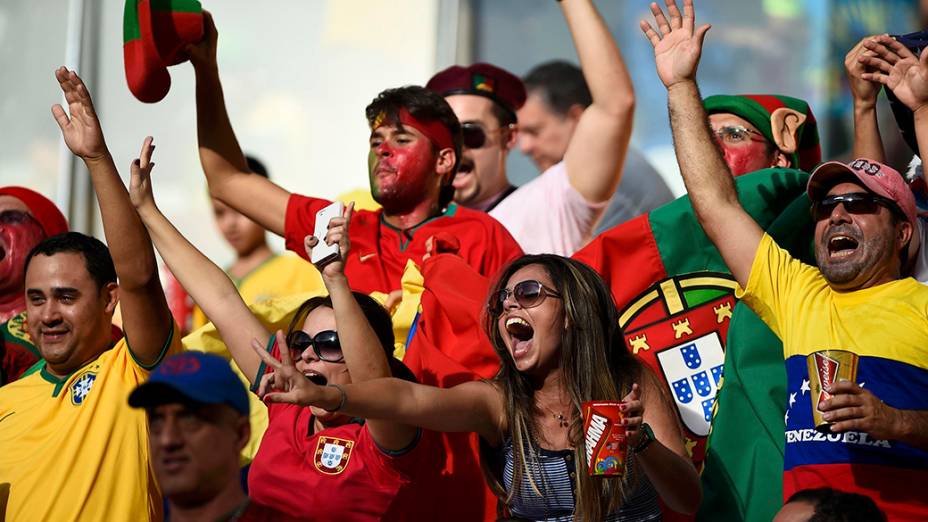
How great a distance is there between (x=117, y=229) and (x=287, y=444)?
0.99 metres

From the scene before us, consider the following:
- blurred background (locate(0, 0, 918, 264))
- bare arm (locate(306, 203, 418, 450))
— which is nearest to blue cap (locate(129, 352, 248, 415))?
bare arm (locate(306, 203, 418, 450))

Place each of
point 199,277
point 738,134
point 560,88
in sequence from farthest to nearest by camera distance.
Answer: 1. point 560,88
2. point 738,134
3. point 199,277

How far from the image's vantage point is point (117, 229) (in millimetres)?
4672

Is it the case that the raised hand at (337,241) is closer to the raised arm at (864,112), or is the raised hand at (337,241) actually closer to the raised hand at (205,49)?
the raised hand at (205,49)

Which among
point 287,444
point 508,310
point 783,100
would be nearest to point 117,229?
point 287,444

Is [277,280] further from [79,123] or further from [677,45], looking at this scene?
[677,45]

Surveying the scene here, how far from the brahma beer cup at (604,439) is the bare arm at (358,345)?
63 cm

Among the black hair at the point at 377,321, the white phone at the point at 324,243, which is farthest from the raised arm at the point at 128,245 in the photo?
the white phone at the point at 324,243

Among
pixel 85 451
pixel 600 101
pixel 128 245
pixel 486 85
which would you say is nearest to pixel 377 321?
pixel 128 245

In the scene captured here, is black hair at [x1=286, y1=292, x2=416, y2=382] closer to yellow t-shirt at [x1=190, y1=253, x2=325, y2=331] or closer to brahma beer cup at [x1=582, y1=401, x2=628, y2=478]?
brahma beer cup at [x1=582, y1=401, x2=628, y2=478]

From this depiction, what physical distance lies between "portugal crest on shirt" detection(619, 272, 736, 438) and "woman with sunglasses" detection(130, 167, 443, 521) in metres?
0.92

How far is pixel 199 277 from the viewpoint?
187 inches

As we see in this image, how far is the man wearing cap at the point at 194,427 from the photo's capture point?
3.23 meters

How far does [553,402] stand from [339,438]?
657 millimetres
